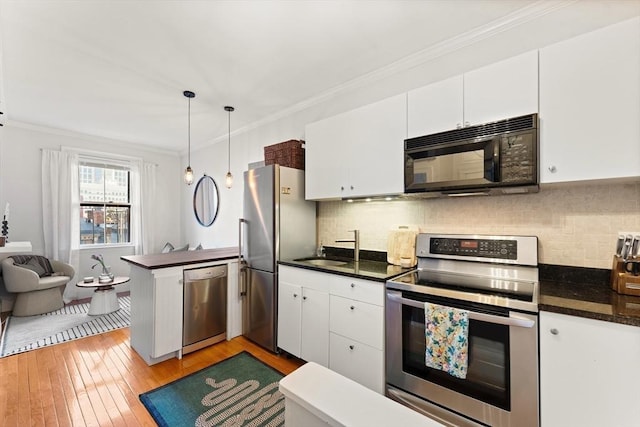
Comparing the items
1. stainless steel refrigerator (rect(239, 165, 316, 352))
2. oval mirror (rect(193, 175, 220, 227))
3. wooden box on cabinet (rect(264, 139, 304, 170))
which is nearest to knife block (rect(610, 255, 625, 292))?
stainless steel refrigerator (rect(239, 165, 316, 352))

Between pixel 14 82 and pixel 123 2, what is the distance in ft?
7.09

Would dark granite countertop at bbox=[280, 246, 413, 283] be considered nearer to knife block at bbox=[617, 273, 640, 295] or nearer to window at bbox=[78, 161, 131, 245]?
knife block at bbox=[617, 273, 640, 295]

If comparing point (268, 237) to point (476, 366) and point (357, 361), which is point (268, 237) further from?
point (476, 366)

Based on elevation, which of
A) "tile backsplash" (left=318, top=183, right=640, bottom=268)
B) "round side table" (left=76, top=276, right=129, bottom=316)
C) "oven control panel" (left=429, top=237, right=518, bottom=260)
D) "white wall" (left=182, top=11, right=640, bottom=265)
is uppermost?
"white wall" (left=182, top=11, right=640, bottom=265)

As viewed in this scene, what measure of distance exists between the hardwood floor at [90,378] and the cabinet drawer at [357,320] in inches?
29.1

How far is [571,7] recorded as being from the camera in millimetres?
1750

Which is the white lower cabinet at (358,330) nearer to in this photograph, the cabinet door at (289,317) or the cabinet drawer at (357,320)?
the cabinet drawer at (357,320)

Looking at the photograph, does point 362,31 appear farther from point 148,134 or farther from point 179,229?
point 179,229

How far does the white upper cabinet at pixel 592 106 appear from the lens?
1349 millimetres

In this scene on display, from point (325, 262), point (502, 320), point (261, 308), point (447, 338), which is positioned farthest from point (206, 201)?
point (502, 320)

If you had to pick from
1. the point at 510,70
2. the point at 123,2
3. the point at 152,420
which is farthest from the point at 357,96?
the point at 152,420

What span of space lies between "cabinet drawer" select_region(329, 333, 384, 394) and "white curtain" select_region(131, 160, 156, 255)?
459 centimetres

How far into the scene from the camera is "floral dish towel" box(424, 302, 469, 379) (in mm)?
1493

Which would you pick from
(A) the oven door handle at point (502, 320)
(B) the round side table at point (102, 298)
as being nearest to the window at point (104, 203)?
(B) the round side table at point (102, 298)
